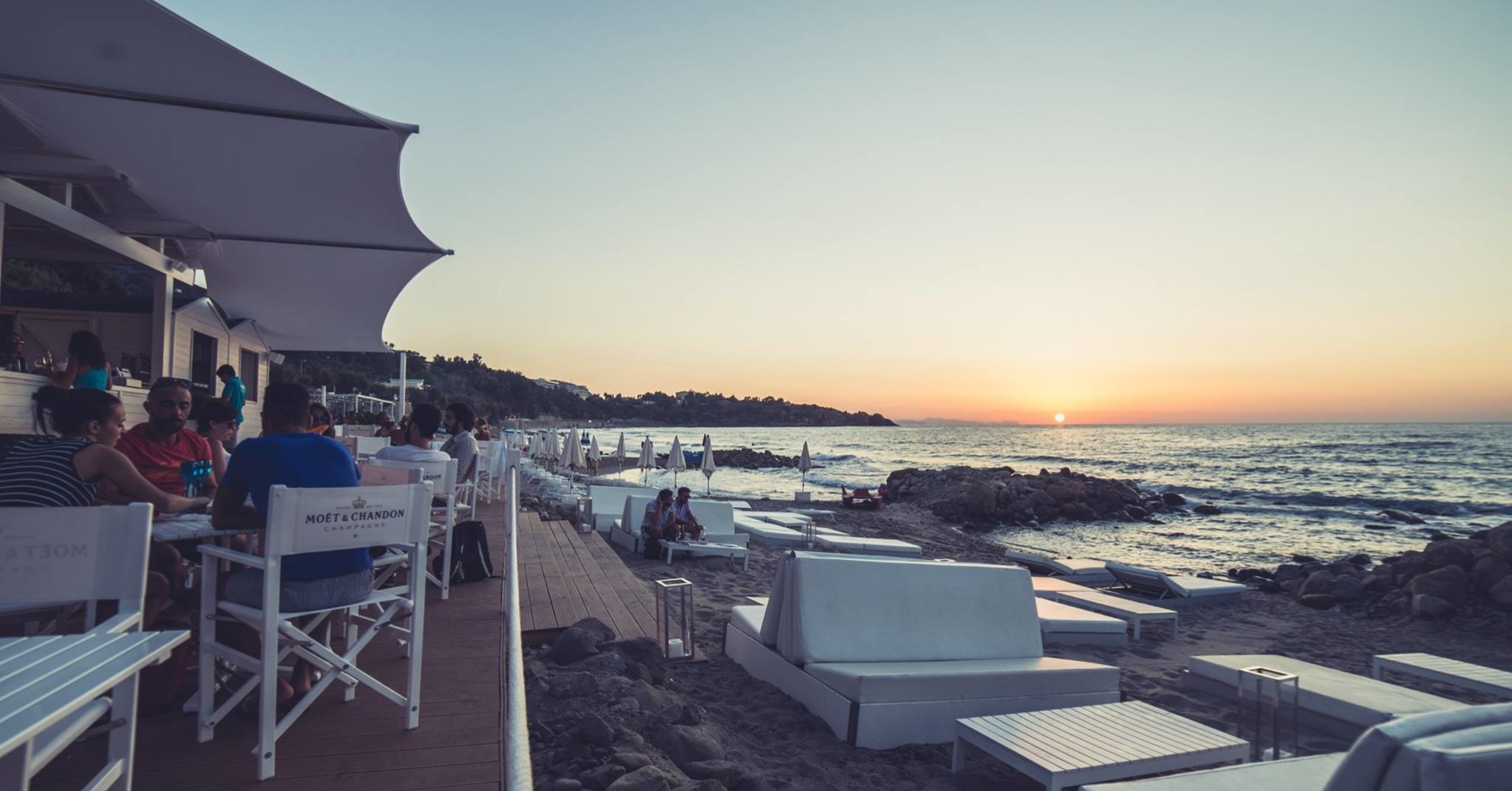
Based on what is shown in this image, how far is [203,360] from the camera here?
13.1 meters

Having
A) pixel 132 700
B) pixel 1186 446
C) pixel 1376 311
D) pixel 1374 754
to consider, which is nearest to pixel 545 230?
pixel 132 700

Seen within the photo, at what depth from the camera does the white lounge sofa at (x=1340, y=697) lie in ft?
14.2

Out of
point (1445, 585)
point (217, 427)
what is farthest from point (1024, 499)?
point (217, 427)

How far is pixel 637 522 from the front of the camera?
36.8ft

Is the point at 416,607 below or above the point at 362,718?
above

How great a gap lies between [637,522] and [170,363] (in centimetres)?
766

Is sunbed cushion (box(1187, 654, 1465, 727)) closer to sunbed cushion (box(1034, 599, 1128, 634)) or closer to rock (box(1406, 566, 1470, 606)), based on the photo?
sunbed cushion (box(1034, 599, 1128, 634))

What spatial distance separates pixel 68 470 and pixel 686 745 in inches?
110

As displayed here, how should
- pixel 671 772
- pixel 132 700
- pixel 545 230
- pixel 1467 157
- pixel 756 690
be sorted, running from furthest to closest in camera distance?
pixel 545 230
pixel 1467 157
pixel 756 690
pixel 671 772
pixel 132 700

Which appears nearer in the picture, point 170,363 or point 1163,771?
point 1163,771

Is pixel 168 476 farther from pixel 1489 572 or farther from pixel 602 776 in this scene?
pixel 1489 572

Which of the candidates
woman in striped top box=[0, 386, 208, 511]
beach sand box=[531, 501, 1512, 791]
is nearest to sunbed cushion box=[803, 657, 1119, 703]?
beach sand box=[531, 501, 1512, 791]

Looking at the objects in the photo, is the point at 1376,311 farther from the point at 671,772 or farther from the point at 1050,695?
the point at 671,772

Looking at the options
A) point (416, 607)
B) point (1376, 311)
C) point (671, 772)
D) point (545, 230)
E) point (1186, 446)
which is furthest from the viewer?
point (1186, 446)
